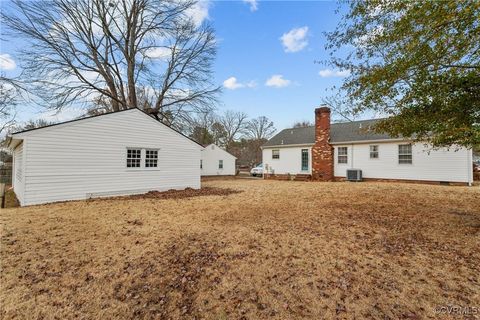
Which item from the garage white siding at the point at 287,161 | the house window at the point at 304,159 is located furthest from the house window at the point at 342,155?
the house window at the point at 304,159

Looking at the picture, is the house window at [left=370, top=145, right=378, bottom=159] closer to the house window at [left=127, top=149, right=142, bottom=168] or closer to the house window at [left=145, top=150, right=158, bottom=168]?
the house window at [left=145, top=150, right=158, bottom=168]

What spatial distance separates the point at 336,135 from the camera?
18.1 meters

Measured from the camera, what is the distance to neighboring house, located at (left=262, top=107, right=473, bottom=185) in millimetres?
13375

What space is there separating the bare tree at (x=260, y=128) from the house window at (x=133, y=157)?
3400 centimetres

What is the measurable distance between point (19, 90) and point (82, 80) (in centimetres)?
744

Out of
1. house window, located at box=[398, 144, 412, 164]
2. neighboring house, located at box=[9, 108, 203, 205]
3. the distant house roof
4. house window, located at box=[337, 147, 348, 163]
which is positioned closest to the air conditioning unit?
house window, located at box=[337, 147, 348, 163]

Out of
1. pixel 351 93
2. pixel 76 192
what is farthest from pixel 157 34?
pixel 351 93

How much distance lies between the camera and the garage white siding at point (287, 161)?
19328 mm

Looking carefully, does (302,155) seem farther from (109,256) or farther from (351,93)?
(109,256)

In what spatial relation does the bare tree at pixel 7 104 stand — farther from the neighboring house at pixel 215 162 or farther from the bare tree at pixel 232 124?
the bare tree at pixel 232 124

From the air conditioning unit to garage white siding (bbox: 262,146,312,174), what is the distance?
307 centimetres

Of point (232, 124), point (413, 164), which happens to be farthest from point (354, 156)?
point (232, 124)

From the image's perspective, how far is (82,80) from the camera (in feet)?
56.4

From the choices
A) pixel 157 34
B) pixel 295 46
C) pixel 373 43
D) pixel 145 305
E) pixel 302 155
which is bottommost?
pixel 145 305
